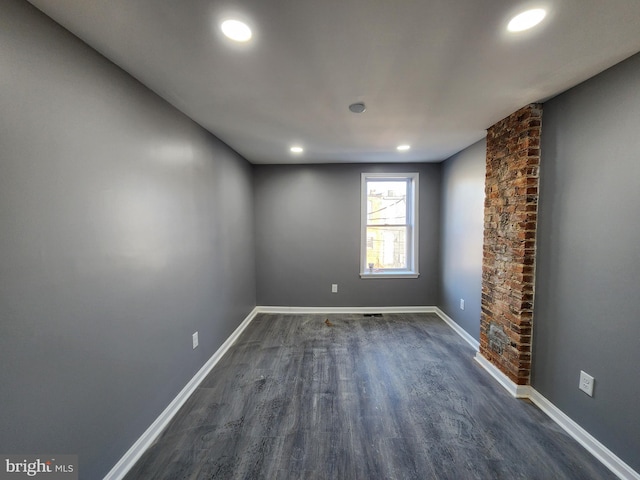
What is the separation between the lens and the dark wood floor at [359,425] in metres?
1.43

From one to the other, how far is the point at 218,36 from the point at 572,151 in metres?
2.31

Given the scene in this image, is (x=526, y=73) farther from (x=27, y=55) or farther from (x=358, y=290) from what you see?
(x=358, y=290)

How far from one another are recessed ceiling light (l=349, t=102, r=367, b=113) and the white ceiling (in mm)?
46

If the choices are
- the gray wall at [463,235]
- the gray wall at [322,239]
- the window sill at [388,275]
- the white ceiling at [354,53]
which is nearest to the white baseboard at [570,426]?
the gray wall at [463,235]

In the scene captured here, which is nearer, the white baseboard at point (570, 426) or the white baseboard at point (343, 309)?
the white baseboard at point (570, 426)

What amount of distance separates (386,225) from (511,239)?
2003mm

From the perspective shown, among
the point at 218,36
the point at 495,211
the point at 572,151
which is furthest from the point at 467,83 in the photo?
the point at 218,36

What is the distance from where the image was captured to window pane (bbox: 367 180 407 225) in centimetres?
398

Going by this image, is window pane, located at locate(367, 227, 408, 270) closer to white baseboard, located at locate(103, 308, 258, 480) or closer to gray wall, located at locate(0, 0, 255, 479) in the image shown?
white baseboard, located at locate(103, 308, 258, 480)

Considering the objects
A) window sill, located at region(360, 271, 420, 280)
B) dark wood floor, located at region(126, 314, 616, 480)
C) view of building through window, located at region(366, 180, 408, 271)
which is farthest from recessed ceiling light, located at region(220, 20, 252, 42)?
window sill, located at region(360, 271, 420, 280)

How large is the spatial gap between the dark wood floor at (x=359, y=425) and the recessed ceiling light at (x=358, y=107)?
2.30 meters

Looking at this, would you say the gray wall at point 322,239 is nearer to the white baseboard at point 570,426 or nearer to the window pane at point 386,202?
the window pane at point 386,202

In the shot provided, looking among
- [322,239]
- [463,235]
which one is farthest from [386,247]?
[463,235]

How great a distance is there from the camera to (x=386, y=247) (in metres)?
4.05
